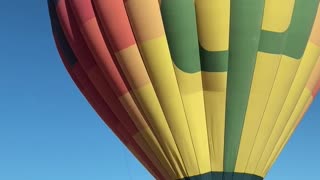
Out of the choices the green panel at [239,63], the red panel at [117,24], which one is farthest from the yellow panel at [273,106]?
the red panel at [117,24]

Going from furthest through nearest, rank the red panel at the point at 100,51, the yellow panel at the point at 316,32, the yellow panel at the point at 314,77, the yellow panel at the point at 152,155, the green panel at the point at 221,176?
the yellow panel at the point at 314,77 < the yellow panel at the point at 316,32 < the red panel at the point at 100,51 < the yellow panel at the point at 152,155 < the green panel at the point at 221,176

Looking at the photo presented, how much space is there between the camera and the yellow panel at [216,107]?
35.5 feet

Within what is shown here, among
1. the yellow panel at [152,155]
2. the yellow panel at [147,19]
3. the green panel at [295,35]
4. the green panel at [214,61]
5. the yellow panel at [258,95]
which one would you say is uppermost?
the yellow panel at [147,19]

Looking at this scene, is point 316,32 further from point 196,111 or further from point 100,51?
point 100,51

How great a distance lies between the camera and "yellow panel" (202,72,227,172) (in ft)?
35.5

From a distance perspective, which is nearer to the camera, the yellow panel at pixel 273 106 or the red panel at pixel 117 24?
the yellow panel at pixel 273 106

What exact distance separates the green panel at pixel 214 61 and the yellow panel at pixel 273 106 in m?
0.93

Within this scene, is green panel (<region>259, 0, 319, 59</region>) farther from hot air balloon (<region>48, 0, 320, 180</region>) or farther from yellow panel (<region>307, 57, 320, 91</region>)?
yellow panel (<region>307, 57, 320, 91</region>)

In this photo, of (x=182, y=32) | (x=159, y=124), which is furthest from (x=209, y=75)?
(x=159, y=124)

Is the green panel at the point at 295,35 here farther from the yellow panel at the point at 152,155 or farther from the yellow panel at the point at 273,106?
the yellow panel at the point at 152,155

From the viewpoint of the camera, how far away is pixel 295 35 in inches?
442

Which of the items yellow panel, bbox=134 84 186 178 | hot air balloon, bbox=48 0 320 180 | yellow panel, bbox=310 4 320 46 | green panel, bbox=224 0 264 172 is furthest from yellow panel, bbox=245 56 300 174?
yellow panel, bbox=134 84 186 178

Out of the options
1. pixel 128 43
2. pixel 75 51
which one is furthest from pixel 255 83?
pixel 75 51

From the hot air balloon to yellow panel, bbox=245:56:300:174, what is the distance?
16mm
